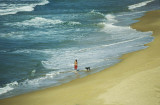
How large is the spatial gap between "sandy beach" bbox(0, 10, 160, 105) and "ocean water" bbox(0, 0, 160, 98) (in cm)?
120

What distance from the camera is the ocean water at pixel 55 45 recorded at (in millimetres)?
18797

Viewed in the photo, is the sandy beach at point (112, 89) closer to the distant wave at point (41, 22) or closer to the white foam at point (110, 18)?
the distant wave at point (41, 22)

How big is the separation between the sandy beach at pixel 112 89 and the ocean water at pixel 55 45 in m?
1.20

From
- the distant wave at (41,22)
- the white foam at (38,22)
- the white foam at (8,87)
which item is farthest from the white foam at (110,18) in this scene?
the white foam at (8,87)

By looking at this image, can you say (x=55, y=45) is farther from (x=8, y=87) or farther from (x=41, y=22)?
(x=41, y=22)

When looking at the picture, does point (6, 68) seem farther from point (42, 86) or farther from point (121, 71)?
point (121, 71)

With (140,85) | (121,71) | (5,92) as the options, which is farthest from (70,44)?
(140,85)

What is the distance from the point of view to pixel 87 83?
16.4m

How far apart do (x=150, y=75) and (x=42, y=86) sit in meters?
6.79

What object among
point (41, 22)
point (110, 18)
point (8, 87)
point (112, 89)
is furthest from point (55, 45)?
point (110, 18)

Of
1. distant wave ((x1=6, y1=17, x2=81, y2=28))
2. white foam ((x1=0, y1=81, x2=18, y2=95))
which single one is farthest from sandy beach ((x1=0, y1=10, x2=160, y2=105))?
distant wave ((x1=6, y1=17, x2=81, y2=28))

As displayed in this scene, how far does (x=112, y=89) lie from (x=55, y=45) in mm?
13918

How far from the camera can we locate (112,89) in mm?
14328

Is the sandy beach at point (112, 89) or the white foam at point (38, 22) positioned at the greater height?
the white foam at point (38, 22)
